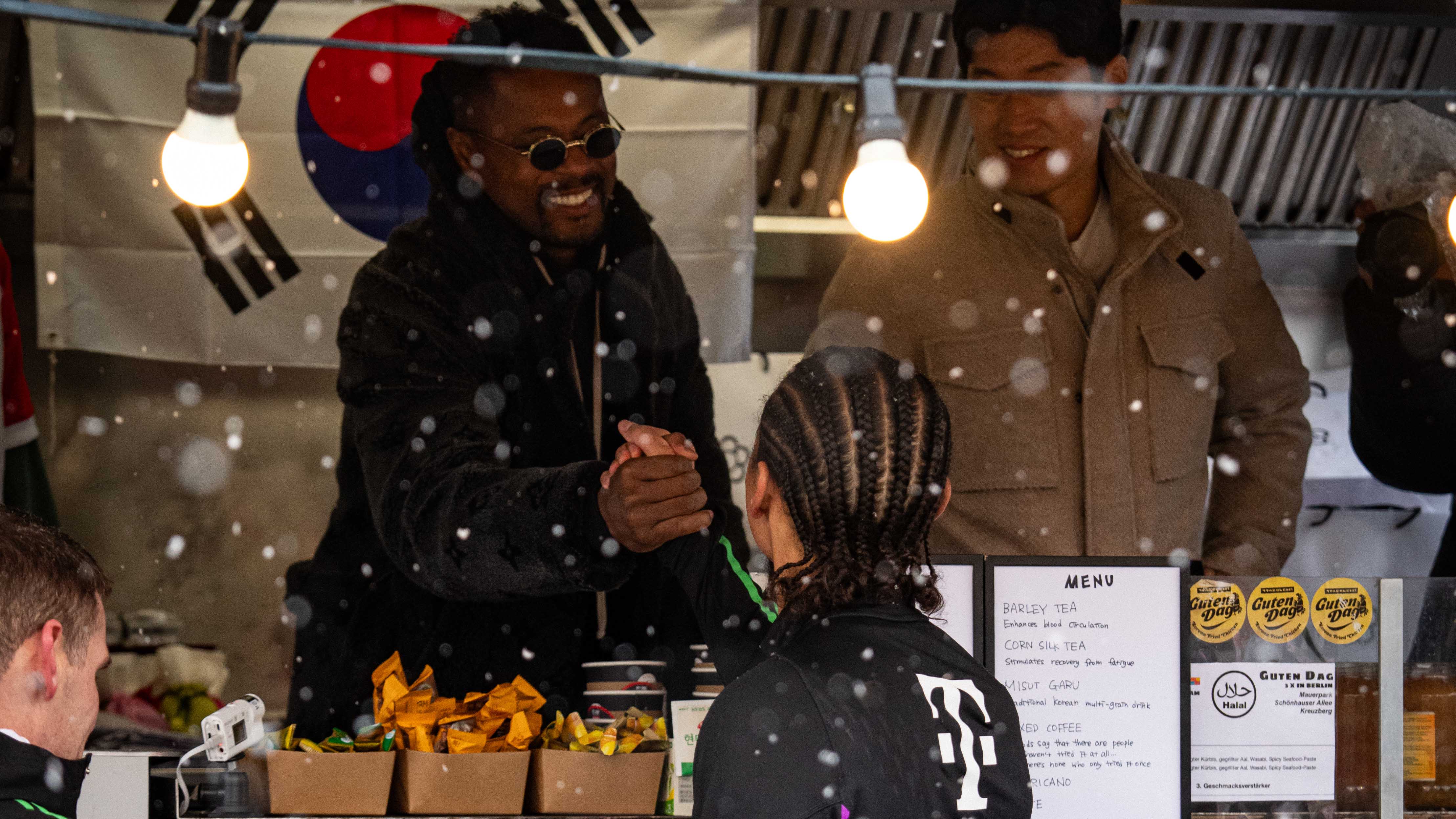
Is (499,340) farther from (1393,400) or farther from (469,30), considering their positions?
(1393,400)

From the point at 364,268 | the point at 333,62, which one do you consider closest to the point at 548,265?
the point at 364,268

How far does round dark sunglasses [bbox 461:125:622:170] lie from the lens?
312 cm

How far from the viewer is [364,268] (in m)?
3.34

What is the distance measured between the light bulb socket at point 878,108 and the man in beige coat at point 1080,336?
104cm

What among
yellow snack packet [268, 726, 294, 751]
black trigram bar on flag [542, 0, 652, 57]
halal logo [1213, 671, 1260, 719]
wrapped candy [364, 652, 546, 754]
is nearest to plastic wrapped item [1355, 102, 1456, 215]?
halal logo [1213, 671, 1260, 719]

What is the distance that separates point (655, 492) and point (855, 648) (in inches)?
28.0

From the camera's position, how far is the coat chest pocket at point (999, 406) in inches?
113

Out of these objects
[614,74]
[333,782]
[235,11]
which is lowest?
[333,782]

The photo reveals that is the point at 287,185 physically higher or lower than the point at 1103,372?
higher

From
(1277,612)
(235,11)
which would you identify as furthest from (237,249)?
(1277,612)

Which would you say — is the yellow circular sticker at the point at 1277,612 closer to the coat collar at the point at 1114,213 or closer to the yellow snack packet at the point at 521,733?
the coat collar at the point at 1114,213

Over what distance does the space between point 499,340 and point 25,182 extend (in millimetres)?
1531

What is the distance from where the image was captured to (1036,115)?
9.41ft

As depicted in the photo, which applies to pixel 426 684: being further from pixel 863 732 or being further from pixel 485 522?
pixel 863 732
